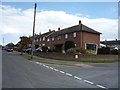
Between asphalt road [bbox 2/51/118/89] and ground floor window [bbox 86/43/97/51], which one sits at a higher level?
ground floor window [bbox 86/43/97/51]

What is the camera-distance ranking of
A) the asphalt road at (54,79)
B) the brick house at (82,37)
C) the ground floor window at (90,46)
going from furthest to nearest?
the ground floor window at (90,46) < the brick house at (82,37) < the asphalt road at (54,79)

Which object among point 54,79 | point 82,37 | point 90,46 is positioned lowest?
point 54,79

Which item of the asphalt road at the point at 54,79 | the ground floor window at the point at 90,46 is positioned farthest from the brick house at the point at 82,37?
the asphalt road at the point at 54,79

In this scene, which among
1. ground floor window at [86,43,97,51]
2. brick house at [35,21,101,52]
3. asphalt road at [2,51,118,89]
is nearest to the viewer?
asphalt road at [2,51,118,89]

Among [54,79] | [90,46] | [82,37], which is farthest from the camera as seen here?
[90,46]

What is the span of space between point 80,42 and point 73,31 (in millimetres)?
3666

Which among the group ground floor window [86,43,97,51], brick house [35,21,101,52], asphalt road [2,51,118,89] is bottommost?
asphalt road [2,51,118,89]

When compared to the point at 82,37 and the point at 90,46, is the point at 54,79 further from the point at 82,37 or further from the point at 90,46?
the point at 90,46

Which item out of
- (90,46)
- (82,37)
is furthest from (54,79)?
(90,46)

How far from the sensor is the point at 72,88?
6.54 m

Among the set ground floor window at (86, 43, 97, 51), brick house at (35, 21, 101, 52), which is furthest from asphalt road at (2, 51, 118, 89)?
ground floor window at (86, 43, 97, 51)

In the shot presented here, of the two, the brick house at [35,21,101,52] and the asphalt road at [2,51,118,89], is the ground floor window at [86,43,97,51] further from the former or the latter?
the asphalt road at [2,51,118,89]

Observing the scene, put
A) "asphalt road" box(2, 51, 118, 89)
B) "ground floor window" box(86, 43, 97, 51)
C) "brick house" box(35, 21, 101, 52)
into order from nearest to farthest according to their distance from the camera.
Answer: "asphalt road" box(2, 51, 118, 89), "brick house" box(35, 21, 101, 52), "ground floor window" box(86, 43, 97, 51)

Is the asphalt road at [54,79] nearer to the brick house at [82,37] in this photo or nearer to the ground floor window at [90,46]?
the brick house at [82,37]
